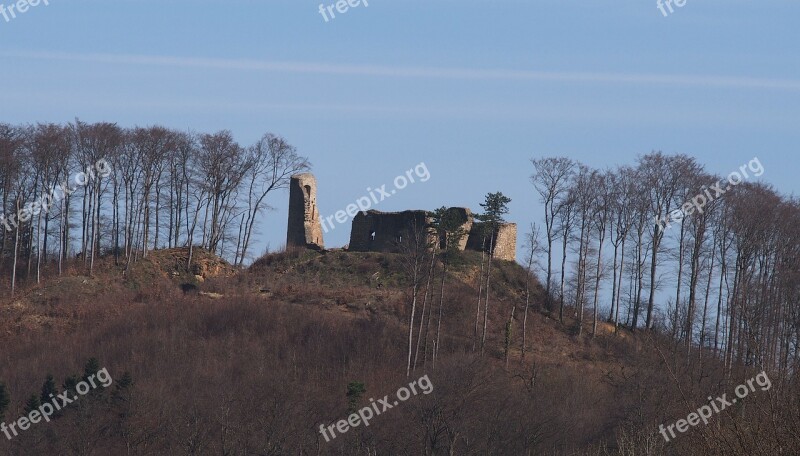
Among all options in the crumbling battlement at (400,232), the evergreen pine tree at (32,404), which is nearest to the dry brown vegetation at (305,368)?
the evergreen pine tree at (32,404)

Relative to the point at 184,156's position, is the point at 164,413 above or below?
below

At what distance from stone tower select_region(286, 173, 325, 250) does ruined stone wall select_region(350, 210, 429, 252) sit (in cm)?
204

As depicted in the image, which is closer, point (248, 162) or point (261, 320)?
point (261, 320)

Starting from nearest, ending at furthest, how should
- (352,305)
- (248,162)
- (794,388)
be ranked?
(794,388) → (352,305) → (248,162)

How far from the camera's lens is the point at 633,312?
6031cm

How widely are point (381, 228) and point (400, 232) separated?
169cm

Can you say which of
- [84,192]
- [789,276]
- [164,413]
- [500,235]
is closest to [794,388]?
[164,413]

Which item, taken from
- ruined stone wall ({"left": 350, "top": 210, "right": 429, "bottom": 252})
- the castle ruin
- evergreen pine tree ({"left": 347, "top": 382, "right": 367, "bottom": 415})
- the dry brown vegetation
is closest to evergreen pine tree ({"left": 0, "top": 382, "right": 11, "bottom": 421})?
the dry brown vegetation

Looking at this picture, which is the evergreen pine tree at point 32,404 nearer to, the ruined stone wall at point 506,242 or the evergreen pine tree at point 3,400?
the evergreen pine tree at point 3,400

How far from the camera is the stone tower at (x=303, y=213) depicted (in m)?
67.4

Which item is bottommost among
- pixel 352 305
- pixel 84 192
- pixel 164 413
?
pixel 164 413

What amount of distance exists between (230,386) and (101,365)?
5.49m

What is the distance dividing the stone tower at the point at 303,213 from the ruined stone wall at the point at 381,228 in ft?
6.71

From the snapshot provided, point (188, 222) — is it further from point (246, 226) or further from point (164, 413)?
point (164, 413)
